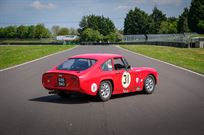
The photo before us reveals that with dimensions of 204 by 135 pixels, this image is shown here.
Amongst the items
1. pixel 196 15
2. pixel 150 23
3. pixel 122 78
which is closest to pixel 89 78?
pixel 122 78

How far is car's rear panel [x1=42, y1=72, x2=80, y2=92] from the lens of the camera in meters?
11.8

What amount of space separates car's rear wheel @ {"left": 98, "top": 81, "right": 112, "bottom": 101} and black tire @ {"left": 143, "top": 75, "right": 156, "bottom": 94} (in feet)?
6.27

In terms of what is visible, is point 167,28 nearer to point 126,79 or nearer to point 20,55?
point 20,55

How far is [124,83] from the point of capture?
13312mm

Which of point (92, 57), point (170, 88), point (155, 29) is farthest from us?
point (155, 29)

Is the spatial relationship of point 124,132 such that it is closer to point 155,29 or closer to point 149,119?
point 149,119

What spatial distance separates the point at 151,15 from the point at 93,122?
187148 mm

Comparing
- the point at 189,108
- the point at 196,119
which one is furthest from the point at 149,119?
the point at 189,108

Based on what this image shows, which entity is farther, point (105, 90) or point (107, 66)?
point (107, 66)

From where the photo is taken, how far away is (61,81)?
478 inches

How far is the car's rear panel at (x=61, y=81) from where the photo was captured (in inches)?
466

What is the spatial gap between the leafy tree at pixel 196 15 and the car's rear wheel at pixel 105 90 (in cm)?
11732

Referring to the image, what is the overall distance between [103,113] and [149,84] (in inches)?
168

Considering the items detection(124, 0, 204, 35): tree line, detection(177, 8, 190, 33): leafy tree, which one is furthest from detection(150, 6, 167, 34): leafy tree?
detection(177, 8, 190, 33): leafy tree
